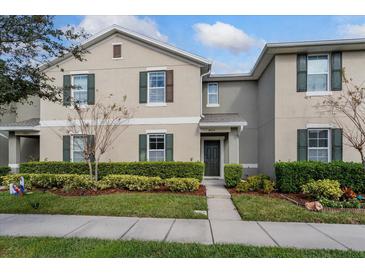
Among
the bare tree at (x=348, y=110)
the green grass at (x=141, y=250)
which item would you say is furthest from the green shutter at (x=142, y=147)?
the bare tree at (x=348, y=110)

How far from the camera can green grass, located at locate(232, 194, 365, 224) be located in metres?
6.00

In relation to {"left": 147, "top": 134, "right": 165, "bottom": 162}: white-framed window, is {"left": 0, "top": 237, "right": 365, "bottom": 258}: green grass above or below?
below

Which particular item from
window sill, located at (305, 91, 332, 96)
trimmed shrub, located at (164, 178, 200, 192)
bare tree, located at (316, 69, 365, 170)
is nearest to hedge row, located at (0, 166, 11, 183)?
trimmed shrub, located at (164, 178, 200, 192)

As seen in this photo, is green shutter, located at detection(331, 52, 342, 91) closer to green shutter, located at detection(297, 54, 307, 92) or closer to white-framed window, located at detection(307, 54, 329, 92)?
white-framed window, located at detection(307, 54, 329, 92)

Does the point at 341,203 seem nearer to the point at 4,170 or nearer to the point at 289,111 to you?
the point at 289,111

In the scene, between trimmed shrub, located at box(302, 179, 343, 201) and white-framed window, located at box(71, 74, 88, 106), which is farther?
white-framed window, located at box(71, 74, 88, 106)

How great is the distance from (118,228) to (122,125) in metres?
7.15

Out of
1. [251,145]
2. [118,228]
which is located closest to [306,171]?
[251,145]

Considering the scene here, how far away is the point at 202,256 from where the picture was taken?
12.5ft

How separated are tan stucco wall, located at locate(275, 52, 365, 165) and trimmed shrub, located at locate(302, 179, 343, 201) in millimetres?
2488

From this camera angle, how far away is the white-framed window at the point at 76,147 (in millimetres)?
12078

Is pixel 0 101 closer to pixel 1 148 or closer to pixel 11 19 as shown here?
pixel 11 19

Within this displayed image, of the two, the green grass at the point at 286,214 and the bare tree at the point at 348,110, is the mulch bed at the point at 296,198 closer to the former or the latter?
the green grass at the point at 286,214

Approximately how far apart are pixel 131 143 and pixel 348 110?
10.2 m
